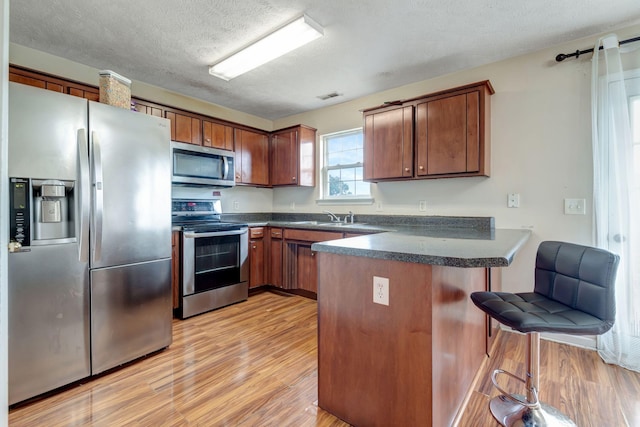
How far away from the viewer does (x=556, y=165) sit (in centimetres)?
246

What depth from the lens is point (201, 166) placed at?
339 centimetres

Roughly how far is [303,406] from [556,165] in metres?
2.68

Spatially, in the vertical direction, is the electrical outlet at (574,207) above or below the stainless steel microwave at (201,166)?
below

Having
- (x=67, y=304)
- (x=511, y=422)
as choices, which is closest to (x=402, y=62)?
(x=511, y=422)

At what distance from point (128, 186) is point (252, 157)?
7.05 feet

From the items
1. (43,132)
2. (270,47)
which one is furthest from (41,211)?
(270,47)

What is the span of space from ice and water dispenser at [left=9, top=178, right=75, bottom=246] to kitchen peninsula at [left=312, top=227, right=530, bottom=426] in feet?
5.17

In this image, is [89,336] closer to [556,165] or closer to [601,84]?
[556,165]

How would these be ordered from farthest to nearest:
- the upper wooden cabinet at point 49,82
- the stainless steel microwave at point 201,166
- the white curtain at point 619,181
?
the stainless steel microwave at point 201,166 < the upper wooden cabinet at point 49,82 < the white curtain at point 619,181

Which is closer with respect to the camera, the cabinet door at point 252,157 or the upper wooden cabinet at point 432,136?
the upper wooden cabinet at point 432,136

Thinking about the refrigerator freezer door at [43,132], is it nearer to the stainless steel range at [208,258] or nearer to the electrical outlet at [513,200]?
the stainless steel range at [208,258]

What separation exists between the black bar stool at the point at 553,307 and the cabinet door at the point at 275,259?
254 cm

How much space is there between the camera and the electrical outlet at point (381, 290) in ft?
4.42

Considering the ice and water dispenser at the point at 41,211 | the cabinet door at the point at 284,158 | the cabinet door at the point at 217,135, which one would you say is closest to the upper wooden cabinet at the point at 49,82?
the cabinet door at the point at 217,135
